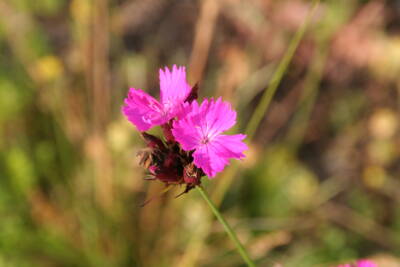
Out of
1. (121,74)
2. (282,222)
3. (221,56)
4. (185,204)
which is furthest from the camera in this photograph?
(221,56)

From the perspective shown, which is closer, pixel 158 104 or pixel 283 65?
pixel 158 104

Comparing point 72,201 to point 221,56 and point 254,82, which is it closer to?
point 254,82

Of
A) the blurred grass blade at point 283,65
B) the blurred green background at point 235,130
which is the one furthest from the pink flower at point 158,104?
the blurred green background at point 235,130

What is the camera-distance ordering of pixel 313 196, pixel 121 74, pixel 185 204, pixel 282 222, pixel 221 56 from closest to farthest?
pixel 282 222, pixel 185 204, pixel 313 196, pixel 121 74, pixel 221 56

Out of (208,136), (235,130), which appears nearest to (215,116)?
(208,136)

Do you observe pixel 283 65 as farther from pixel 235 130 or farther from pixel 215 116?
pixel 235 130

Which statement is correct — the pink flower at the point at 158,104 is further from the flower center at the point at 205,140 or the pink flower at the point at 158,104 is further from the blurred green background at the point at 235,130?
the blurred green background at the point at 235,130

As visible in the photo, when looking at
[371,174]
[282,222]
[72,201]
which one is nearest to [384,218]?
[371,174]
